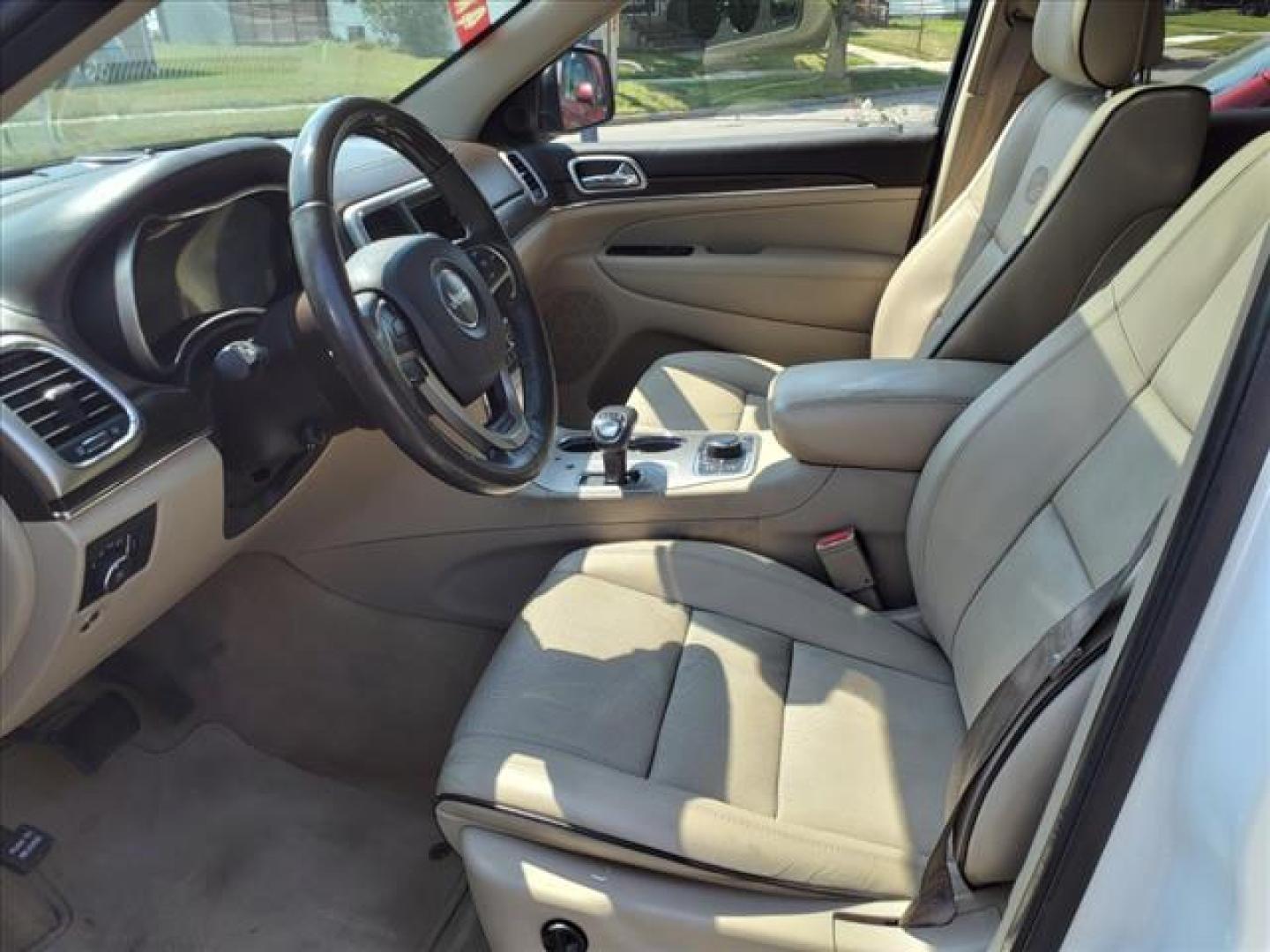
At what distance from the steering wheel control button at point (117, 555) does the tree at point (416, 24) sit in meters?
1.32

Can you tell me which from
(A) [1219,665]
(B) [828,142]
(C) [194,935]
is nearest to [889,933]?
(A) [1219,665]

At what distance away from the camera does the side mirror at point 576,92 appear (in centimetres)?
241

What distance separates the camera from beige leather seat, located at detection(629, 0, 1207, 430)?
1.72 metres

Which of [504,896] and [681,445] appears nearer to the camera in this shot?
[504,896]

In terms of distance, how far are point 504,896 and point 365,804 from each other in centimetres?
62

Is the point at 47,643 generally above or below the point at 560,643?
above

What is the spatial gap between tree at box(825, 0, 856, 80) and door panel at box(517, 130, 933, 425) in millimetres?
155

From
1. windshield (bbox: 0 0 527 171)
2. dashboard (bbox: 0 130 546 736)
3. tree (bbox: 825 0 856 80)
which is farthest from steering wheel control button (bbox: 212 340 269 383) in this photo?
tree (bbox: 825 0 856 80)

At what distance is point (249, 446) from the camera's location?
50.3 inches

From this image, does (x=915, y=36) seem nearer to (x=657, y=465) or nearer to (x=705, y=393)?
(x=705, y=393)

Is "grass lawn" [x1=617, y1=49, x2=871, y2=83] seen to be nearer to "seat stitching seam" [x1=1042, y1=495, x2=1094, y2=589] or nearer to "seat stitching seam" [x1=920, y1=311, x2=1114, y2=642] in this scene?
"seat stitching seam" [x1=920, y1=311, x2=1114, y2=642]

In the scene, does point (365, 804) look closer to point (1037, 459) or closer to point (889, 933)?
point (889, 933)

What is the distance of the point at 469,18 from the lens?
2279 mm

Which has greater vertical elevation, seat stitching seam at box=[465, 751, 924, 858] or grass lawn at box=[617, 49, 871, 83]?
grass lawn at box=[617, 49, 871, 83]
